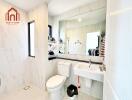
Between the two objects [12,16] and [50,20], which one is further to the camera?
[50,20]

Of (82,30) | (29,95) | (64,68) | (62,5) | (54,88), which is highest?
(62,5)

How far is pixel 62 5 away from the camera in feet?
8.00

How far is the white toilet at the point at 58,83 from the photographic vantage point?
198 cm

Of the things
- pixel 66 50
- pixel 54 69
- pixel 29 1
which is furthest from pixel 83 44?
pixel 29 1

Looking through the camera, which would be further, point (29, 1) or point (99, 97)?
point (29, 1)

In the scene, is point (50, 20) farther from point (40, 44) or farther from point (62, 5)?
point (40, 44)

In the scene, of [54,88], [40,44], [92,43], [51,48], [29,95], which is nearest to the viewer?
[54,88]

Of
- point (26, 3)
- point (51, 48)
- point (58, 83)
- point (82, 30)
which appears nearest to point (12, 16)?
point (26, 3)

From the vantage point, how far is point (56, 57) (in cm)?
287

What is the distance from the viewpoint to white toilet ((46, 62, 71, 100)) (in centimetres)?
198

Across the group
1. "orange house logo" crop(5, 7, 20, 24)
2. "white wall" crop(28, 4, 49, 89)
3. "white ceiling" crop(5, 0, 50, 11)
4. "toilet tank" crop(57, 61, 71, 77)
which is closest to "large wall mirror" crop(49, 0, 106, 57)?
"toilet tank" crop(57, 61, 71, 77)

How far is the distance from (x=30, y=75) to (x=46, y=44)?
1.18 metres

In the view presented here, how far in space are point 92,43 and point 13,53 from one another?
80.8 inches

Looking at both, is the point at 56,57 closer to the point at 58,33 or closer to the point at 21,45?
the point at 58,33
